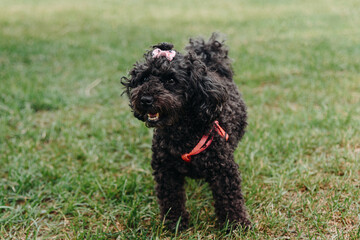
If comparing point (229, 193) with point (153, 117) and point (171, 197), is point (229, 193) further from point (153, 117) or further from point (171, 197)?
point (153, 117)

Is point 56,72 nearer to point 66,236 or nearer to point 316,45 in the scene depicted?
point 66,236

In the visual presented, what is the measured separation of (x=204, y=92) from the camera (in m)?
2.67

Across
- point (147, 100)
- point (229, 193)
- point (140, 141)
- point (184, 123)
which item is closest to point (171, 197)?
point (229, 193)

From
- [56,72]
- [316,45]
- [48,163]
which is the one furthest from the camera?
[316,45]

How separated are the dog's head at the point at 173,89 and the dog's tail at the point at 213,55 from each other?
74cm

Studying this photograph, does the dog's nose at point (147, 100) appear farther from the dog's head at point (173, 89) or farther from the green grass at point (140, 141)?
the green grass at point (140, 141)

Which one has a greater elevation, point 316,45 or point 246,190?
point 316,45

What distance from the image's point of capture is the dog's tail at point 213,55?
3492 mm

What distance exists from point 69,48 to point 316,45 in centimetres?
575

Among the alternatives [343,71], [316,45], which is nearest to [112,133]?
[343,71]

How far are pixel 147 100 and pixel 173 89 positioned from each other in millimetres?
221

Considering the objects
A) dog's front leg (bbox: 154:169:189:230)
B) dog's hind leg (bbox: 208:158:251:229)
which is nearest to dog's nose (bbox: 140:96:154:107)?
dog's front leg (bbox: 154:169:189:230)

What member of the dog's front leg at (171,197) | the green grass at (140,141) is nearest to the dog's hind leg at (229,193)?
the green grass at (140,141)

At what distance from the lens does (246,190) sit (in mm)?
3410
